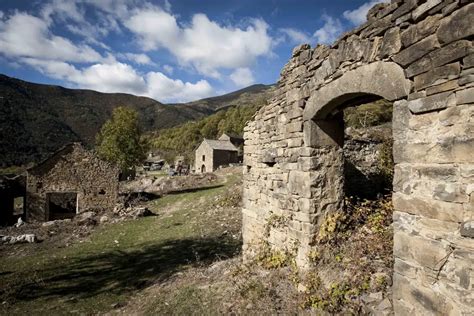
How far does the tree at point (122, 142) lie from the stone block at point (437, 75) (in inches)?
1107

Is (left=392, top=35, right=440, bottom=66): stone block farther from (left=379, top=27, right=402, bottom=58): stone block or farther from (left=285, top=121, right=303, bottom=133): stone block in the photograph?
(left=285, top=121, right=303, bottom=133): stone block

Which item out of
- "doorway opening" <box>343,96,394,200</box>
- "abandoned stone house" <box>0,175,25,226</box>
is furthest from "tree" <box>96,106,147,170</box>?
"doorway opening" <box>343,96,394,200</box>

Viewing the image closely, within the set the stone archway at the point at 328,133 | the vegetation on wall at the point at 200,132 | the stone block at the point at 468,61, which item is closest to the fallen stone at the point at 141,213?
the stone archway at the point at 328,133

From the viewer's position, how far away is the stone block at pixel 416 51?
250cm

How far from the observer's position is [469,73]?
2.21 m

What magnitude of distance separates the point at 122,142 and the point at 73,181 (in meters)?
13.8

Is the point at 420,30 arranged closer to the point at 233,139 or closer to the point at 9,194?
the point at 9,194

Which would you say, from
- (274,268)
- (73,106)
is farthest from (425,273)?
(73,106)

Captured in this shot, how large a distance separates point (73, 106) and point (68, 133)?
15.2 m

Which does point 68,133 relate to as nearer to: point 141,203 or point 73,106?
point 73,106

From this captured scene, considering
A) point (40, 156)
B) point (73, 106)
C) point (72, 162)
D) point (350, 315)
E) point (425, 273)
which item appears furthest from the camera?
point (73, 106)

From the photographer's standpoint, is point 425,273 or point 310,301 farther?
Answer: point 310,301

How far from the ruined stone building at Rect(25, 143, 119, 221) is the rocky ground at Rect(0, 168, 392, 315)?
2545mm

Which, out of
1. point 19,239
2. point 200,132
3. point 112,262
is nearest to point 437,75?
point 112,262
